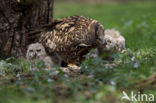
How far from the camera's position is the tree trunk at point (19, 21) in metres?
5.68

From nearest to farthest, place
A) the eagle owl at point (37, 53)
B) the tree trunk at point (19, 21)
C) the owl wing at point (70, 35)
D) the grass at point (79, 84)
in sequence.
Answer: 1. the grass at point (79, 84)
2. the owl wing at point (70, 35)
3. the tree trunk at point (19, 21)
4. the eagle owl at point (37, 53)

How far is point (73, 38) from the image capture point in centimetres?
536

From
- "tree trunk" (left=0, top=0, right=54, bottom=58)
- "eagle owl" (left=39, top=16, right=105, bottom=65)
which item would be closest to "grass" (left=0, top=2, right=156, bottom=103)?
"eagle owl" (left=39, top=16, right=105, bottom=65)

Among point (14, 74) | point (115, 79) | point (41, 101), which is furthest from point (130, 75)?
point (14, 74)

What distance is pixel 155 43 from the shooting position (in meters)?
6.83

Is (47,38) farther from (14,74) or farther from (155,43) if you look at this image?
(155,43)

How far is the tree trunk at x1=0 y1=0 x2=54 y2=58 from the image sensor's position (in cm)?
568

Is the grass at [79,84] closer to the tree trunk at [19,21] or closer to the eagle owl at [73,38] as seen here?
the eagle owl at [73,38]

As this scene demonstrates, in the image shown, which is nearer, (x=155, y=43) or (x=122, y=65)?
(x=122, y=65)

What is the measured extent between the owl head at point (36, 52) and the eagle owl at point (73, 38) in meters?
0.11

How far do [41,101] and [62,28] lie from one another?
9.48 feet

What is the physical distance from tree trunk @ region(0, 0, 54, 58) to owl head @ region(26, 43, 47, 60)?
0.20m

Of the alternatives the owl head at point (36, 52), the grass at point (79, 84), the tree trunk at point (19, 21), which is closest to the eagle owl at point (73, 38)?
the owl head at point (36, 52)

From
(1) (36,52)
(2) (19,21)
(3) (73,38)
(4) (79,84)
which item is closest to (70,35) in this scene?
(3) (73,38)
